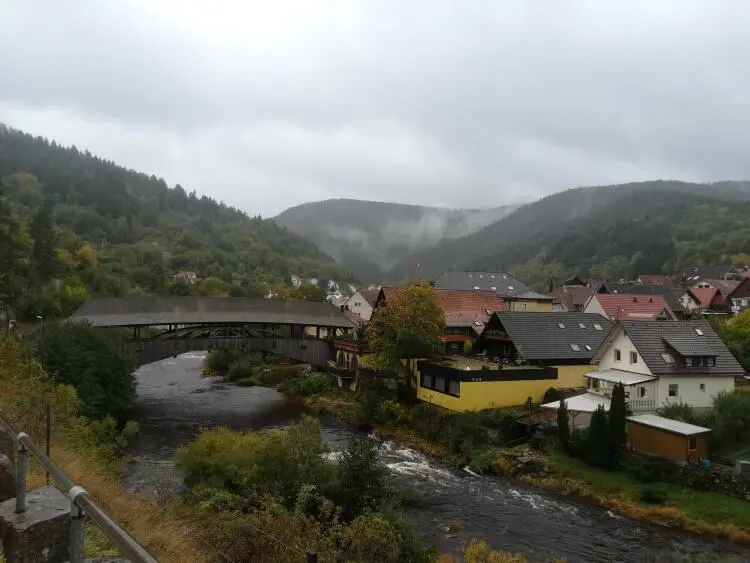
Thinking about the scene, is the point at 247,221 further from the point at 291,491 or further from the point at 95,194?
the point at 291,491

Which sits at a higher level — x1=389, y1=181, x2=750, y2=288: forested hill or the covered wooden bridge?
x1=389, y1=181, x2=750, y2=288: forested hill

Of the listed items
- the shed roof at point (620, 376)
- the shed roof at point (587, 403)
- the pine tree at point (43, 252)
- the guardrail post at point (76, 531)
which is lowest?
the shed roof at point (587, 403)

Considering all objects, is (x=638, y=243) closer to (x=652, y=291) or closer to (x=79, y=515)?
(x=652, y=291)

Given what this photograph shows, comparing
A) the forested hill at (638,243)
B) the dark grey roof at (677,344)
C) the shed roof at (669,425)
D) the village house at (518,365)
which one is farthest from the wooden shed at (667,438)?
the forested hill at (638,243)

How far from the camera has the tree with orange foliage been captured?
32.8 m

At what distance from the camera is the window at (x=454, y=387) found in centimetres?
2906

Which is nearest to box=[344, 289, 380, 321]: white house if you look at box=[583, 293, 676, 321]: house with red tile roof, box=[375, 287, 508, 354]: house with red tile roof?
box=[375, 287, 508, 354]: house with red tile roof

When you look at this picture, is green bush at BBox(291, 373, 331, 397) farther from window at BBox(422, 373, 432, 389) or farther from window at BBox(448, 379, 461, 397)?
window at BBox(448, 379, 461, 397)

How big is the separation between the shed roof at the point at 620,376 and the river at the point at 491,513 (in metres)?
7.73

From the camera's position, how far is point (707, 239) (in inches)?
5487

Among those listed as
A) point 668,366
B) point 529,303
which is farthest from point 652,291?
point 668,366

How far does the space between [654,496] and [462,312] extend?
24.6 m

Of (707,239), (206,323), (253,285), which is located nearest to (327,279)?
(253,285)

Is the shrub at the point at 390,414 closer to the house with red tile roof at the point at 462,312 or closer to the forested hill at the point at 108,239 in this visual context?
the house with red tile roof at the point at 462,312
